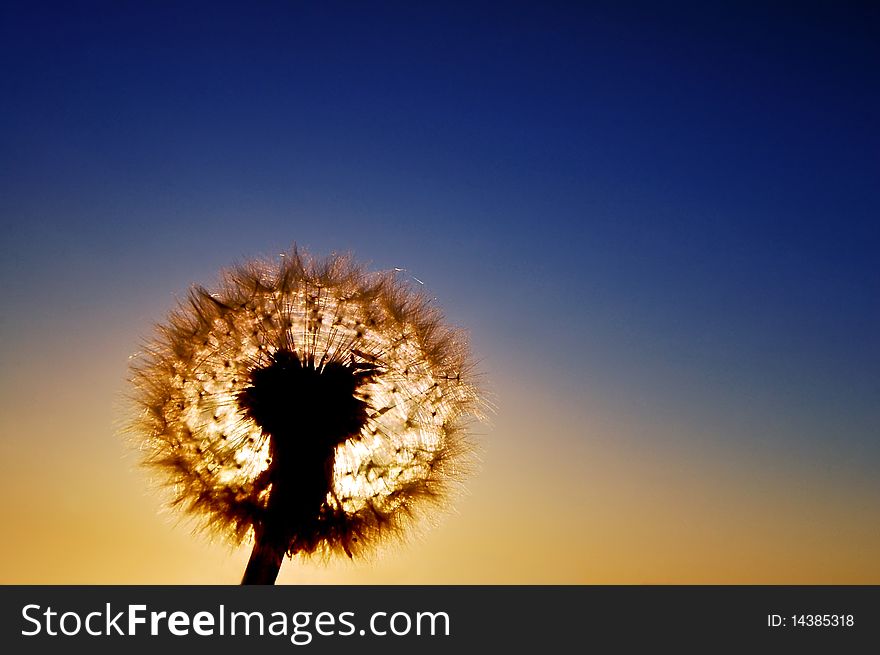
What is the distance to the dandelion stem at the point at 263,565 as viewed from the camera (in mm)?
5527

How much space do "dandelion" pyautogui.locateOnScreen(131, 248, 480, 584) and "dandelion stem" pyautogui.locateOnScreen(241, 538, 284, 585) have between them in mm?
89

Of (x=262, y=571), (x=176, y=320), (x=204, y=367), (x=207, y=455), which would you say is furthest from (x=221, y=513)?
(x=176, y=320)

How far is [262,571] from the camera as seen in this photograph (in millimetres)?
5570

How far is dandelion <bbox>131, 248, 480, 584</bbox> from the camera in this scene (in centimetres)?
610

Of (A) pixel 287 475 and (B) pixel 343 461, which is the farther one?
(B) pixel 343 461

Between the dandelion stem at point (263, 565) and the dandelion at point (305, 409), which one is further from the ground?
the dandelion at point (305, 409)

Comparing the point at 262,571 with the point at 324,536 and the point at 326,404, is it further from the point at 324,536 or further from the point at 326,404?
the point at 326,404

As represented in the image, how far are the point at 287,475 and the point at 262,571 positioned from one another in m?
0.81

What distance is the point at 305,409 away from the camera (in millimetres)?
6133

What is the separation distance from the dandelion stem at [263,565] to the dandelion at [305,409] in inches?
3.5

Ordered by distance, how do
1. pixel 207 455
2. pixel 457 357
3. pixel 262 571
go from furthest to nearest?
1. pixel 457 357
2. pixel 207 455
3. pixel 262 571

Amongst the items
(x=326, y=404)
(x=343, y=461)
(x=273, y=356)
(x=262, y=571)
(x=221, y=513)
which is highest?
(x=273, y=356)

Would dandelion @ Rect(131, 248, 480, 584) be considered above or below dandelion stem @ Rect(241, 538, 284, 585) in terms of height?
above

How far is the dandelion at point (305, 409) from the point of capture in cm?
610
